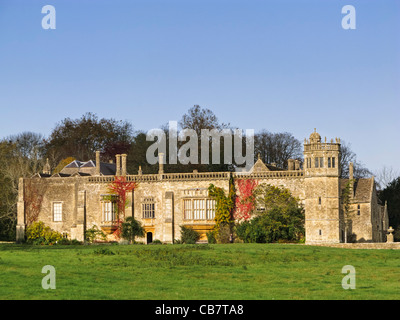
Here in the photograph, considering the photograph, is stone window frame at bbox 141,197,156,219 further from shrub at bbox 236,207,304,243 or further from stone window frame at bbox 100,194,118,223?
shrub at bbox 236,207,304,243

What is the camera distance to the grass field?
2216cm

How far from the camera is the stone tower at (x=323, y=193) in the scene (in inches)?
1869

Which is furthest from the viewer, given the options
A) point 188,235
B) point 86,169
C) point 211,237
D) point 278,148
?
point 278,148

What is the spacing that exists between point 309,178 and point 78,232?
18.2m

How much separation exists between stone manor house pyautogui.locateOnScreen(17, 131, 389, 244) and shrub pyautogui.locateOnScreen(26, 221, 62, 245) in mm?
462

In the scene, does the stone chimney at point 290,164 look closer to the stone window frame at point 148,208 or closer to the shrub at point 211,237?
the shrub at point 211,237

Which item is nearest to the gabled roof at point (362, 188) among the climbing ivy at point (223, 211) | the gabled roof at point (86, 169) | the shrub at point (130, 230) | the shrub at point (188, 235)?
the climbing ivy at point (223, 211)

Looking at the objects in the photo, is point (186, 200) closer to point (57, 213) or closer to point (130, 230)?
point (130, 230)

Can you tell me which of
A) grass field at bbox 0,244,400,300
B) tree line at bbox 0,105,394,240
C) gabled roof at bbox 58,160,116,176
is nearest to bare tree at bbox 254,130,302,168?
tree line at bbox 0,105,394,240

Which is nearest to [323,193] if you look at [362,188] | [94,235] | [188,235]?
[362,188]

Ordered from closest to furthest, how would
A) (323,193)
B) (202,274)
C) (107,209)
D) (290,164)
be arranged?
(202,274) < (323,193) < (290,164) < (107,209)

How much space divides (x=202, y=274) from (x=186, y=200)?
26.4 meters

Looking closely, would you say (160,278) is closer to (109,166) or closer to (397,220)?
(109,166)

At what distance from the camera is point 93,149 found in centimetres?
8481
